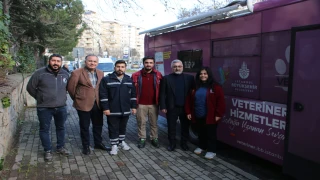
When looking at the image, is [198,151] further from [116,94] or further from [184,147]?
[116,94]

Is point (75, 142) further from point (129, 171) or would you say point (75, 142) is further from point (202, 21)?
point (202, 21)

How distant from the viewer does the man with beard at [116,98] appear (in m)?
4.89

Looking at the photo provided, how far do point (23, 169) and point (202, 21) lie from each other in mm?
4039

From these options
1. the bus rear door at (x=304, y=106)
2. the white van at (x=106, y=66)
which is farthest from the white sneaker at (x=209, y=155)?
the white van at (x=106, y=66)

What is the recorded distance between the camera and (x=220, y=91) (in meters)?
4.59

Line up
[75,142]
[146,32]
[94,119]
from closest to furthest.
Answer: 1. [94,119]
2. [75,142]
3. [146,32]

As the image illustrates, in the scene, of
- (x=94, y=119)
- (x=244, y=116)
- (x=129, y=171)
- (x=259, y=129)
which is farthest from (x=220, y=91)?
(x=94, y=119)

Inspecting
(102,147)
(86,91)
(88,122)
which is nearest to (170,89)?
(86,91)

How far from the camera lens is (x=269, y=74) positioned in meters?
3.98

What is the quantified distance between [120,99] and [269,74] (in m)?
2.53

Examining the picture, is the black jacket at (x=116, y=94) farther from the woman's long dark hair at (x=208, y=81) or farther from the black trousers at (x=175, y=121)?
the woman's long dark hair at (x=208, y=81)

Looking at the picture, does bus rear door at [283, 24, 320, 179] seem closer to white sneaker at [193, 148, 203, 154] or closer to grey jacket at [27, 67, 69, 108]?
white sneaker at [193, 148, 203, 154]

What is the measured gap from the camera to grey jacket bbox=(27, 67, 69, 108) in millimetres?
4512

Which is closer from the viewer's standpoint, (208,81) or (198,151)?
(208,81)
